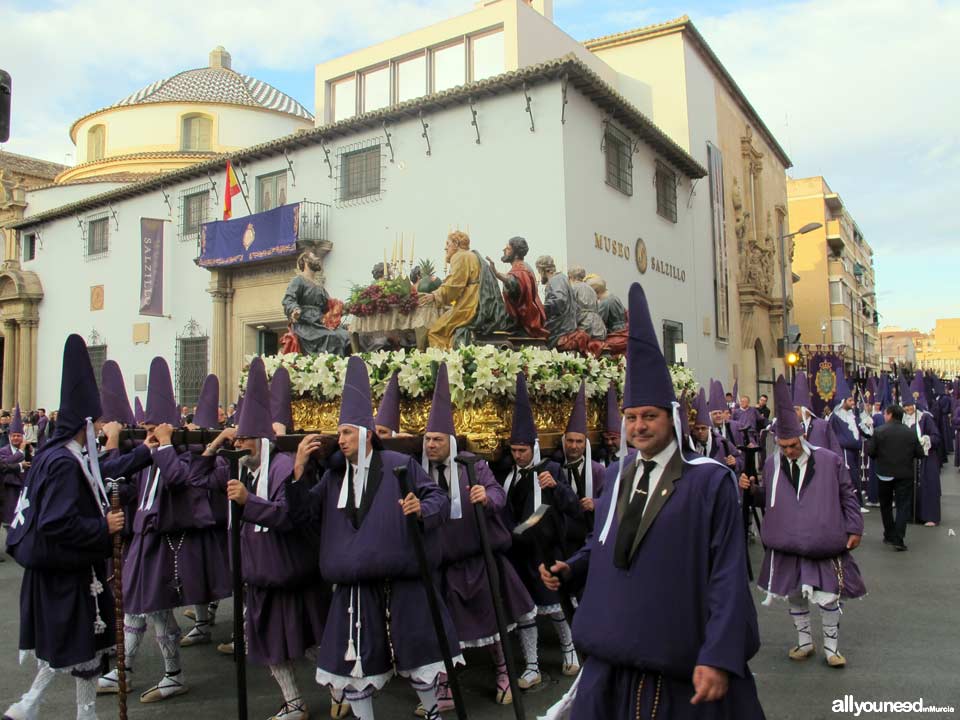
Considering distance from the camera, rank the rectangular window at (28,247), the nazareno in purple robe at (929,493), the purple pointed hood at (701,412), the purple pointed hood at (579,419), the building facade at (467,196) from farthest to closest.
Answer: the rectangular window at (28,247) → the building facade at (467,196) → the nazareno in purple robe at (929,493) → the purple pointed hood at (701,412) → the purple pointed hood at (579,419)

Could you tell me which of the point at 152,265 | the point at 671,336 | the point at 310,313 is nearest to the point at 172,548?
the point at 310,313

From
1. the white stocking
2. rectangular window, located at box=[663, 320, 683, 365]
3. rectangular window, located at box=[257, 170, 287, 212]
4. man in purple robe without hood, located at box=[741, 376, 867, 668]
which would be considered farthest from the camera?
rectangular window, located at box=[257, 170, 287, 212]

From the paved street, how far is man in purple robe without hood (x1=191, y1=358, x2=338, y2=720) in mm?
491

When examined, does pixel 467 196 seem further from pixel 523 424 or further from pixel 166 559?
pixel 166 559

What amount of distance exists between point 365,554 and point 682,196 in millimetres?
20921

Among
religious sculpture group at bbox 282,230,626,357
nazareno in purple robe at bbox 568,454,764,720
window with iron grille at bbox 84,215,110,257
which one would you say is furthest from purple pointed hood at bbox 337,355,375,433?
window with iron grille at bbox 84,215,110,257

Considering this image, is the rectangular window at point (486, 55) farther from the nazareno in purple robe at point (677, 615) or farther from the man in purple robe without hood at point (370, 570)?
the nazareno in purple robe at point (677, 615)

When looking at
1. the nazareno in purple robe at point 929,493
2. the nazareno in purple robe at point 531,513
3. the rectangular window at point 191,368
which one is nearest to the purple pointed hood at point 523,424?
the nazareno in purple robe at point 531,513

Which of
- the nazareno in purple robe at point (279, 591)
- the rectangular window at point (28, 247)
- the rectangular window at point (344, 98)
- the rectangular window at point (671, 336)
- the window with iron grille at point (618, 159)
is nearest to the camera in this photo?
the nazareno in purple robe at point (279, 591)

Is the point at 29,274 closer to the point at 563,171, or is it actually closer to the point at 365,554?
the point at 563,171

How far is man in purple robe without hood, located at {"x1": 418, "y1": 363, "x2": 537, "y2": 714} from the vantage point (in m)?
5.10

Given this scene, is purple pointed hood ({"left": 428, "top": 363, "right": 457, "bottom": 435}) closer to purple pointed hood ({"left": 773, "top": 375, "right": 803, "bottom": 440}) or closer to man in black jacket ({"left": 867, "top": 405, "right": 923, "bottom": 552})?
purple pointed hood ({"left": 773, "top": 375, "right": 803, "bottom": 440})

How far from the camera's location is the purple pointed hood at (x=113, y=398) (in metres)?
6.12

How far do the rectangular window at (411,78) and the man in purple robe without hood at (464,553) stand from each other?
717 inches
